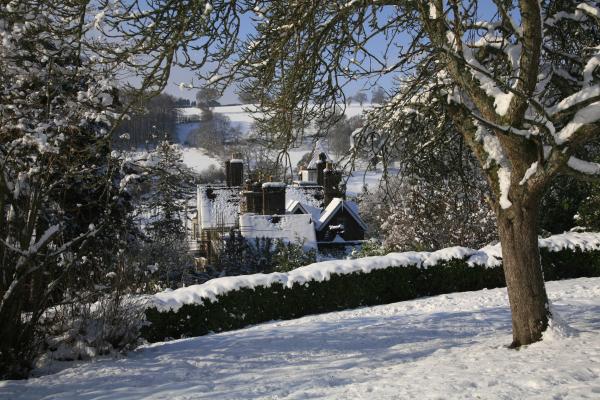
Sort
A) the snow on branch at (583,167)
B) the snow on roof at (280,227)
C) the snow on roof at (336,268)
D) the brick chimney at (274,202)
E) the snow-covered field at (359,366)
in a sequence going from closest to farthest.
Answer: the snow-covered field at (359,366)
the snow on branch at (583,167)
the snow on roof at (336,268)
the snow on roof at (280,227)
the brick chimney at (274,202)

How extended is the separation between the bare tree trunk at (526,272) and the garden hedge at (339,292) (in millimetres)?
6062

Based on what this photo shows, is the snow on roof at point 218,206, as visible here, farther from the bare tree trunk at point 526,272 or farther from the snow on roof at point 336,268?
the bare tree trunk at point 526,272

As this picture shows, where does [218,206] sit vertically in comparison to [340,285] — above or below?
above

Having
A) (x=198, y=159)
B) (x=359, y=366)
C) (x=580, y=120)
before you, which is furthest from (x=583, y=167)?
(x=198, y=159)

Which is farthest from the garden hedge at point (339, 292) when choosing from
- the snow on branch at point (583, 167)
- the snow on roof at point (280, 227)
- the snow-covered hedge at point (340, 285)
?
the snow on roof at point (280, 227)

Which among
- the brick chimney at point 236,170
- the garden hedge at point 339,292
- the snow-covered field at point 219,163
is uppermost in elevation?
the snow-covered field at point 219,163

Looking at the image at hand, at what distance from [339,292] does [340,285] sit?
16cm

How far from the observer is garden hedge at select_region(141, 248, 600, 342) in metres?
9.72

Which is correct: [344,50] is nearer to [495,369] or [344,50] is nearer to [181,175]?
[181,175]

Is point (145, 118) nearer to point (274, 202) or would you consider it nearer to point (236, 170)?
point (274, 202)

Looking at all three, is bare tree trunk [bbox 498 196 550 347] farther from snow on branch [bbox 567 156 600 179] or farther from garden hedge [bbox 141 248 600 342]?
garden hedge [bbox 141 248 600 342]

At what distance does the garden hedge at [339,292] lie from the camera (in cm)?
972

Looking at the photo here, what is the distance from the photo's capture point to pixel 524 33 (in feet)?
16.2

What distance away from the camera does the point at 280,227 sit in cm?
2567
